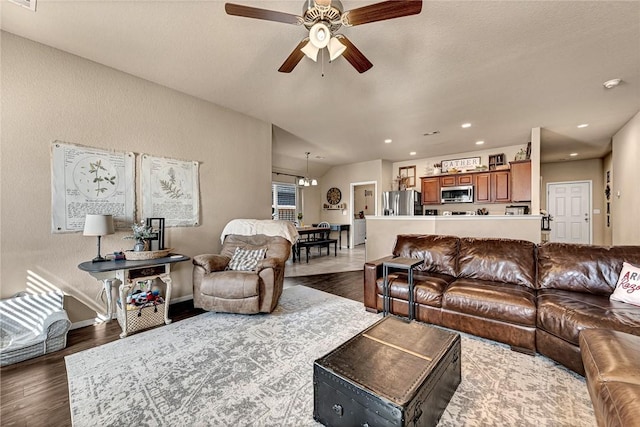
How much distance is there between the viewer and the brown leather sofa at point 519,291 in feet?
6.07

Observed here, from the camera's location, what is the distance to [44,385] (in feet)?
5.82

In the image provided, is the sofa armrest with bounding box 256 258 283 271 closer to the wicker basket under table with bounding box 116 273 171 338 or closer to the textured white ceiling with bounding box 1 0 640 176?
the wicker basket under table with bounding box 116 273 171 338

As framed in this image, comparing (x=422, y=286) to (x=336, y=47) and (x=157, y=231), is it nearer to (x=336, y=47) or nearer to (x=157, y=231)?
(x=336, y=47)

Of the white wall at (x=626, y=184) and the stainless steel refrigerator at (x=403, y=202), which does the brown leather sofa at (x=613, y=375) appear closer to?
the white wall at (x=626, y=184)

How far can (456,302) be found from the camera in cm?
239

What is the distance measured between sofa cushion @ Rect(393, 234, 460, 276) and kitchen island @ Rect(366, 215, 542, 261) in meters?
1.73

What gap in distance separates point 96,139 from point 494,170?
7.20m

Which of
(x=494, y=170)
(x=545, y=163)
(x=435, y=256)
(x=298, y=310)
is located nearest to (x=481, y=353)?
(x=435, y=256)

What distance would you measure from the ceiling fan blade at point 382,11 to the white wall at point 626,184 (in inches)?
187

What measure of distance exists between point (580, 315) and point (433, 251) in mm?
1408

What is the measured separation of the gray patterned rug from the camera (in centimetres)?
146

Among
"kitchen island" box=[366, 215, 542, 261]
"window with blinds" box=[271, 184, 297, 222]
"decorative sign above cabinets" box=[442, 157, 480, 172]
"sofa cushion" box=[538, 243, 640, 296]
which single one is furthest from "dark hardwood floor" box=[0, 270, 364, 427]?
"decorative sign above cabinets" box=[442, 157, 480, 172]

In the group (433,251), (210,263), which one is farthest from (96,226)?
(433,251)

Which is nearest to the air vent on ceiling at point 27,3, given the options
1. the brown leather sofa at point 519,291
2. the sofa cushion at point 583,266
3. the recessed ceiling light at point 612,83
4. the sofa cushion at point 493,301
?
the brown leather sofa at point 519,291
